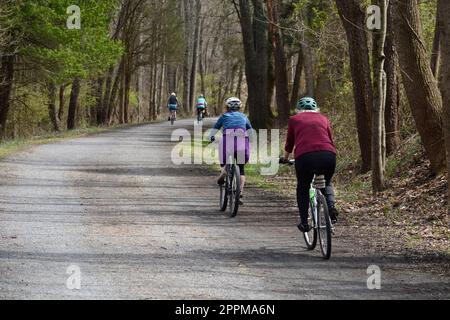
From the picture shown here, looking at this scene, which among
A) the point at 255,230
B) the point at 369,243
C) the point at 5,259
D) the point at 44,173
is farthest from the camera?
the point at 44,173

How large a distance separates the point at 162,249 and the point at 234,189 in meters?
3.37

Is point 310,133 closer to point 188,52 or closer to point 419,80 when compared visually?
point 419,80

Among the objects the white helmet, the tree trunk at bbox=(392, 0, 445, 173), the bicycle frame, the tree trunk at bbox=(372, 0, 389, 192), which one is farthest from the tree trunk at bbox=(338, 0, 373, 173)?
the bicycle frame

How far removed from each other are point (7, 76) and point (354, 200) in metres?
22.0

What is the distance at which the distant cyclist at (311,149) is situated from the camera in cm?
970

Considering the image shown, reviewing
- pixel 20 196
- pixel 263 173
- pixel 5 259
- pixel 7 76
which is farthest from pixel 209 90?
pixel 5 259

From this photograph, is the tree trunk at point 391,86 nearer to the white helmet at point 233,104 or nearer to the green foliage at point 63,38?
the white helmet at point 233,104

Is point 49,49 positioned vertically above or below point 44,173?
above

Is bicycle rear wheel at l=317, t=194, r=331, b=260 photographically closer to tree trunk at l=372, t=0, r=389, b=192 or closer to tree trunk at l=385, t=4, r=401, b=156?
tree trunk at l=372, t=0, r=389, b=192

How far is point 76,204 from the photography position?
1437 cm

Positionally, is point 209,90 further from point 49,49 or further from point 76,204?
point 76,204

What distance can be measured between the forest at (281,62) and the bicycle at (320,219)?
74.8 inches

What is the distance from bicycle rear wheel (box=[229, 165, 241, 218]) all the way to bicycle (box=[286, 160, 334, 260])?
284 cm
